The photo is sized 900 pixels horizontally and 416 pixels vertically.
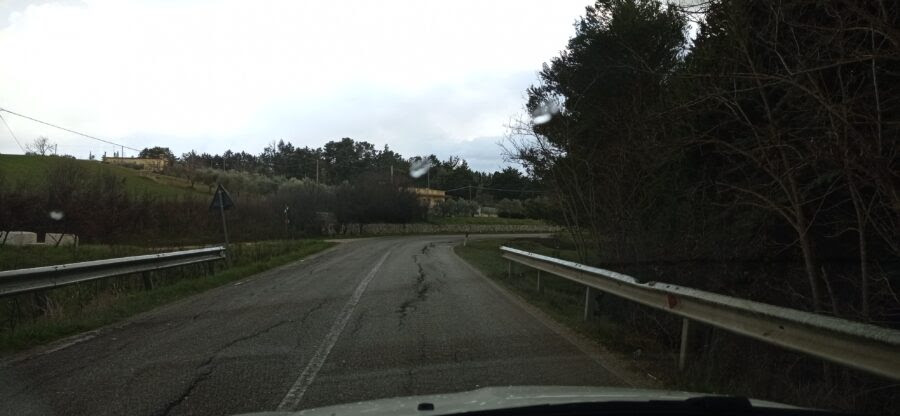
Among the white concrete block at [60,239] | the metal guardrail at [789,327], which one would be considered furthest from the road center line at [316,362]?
the white concrete block at [60,239]

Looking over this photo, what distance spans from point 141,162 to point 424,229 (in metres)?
64.1

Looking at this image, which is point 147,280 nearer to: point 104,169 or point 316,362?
point 316,362

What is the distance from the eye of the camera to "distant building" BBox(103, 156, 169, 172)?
101375 millimetres

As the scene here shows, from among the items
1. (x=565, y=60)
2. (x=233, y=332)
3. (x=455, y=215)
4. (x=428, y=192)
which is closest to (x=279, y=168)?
(x=428, y=192)

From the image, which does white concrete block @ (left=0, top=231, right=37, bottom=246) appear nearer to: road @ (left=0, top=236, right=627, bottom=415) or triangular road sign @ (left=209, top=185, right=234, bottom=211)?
triangular road sign @ (left=209, top=185, right=234, bottom=211)

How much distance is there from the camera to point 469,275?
18391mm

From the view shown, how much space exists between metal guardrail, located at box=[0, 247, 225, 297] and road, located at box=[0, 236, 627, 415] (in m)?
1.48

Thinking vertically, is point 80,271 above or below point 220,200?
below

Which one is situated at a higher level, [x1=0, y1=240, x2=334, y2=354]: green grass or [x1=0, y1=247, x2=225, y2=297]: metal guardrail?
[x1=0, y1=247, x2=225, y2=297]: metal guardrail

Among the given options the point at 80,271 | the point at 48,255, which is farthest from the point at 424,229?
the point at 80,271

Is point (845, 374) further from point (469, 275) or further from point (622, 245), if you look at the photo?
point (469, 275)

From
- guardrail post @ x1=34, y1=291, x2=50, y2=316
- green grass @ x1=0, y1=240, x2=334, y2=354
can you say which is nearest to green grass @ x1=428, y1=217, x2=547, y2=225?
green grass @ x1=0, y1=240, x2=334, y2=354

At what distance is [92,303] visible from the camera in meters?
11.3

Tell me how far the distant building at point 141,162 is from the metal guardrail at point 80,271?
90.6 m
